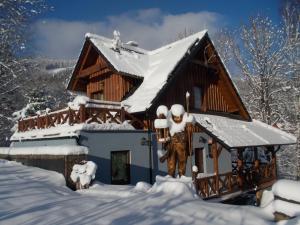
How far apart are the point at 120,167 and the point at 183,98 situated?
5979 mm

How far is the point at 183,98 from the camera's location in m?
19.0

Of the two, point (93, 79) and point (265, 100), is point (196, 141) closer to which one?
point (93, 79)

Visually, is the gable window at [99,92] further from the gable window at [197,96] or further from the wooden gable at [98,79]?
the gable window at [197,96]

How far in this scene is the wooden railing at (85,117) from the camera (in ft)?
46.2

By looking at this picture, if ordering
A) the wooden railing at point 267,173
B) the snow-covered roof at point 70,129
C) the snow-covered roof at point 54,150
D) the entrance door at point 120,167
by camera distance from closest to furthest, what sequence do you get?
1. the snow-covered roof at point 54,150
2. the snow-covered roof at point 70,129
3. the entrance door at point 120,167
4. the wooden railing at point 267,173

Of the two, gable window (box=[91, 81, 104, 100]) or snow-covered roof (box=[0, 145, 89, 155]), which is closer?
snow-covered roof (box=[0, 145, 89, 155])

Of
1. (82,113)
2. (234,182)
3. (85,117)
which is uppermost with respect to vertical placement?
(82,113)

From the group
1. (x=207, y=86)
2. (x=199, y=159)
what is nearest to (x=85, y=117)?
(x=199, y=159)

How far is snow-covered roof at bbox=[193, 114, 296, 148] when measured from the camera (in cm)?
1632

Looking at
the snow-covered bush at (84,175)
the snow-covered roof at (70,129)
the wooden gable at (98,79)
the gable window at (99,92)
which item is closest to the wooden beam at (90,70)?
the wooden gable at (98,79)

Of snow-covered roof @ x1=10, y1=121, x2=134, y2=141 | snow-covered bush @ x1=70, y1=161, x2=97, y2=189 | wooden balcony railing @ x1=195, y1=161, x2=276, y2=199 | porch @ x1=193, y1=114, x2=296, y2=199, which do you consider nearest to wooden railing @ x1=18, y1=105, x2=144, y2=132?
snow-covered roof @ x1=10, y1=121, x2=134, y2=141

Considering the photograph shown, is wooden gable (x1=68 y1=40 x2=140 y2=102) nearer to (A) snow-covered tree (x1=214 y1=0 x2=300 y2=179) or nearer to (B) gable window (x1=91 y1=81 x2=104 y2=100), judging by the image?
(B) gable window (x1=91 y1=81 x2=104 y2=100)

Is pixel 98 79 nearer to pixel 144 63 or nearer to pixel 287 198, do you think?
pixel 144 63

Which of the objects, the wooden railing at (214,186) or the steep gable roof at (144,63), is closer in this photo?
the wooden railing at (214,186)
